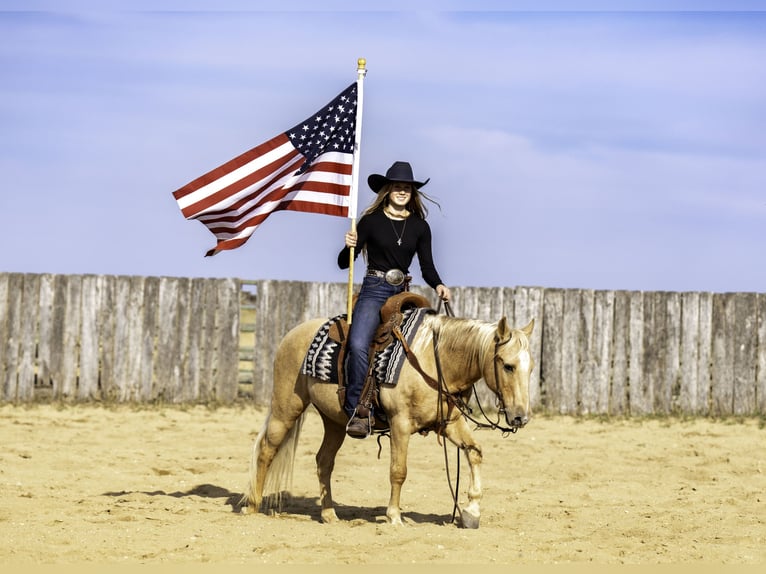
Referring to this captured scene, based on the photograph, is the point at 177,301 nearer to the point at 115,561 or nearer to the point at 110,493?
the point at 110,493

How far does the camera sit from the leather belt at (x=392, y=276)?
28.2 ft

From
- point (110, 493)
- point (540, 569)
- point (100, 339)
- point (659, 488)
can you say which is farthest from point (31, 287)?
point (540, 569)

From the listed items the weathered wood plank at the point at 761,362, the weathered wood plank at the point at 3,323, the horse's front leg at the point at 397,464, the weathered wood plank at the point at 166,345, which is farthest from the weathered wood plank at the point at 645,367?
the weathered wood plank at the point at 3,323

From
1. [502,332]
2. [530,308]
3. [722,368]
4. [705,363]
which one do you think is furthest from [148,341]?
[502,332]

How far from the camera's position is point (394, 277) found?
28.3 ft

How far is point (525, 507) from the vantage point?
32.9ft

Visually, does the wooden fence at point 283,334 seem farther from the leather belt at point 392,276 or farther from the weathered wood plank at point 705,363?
the leather belt at point 392,276

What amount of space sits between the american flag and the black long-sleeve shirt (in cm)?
77

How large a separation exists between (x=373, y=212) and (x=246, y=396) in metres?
9.15

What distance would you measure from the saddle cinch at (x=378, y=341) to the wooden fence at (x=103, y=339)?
872 centimetres

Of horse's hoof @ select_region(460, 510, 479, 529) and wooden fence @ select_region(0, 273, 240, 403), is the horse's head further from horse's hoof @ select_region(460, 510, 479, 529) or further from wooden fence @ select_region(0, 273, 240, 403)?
wooden fence @ select_region(0, 273, 240, 403)

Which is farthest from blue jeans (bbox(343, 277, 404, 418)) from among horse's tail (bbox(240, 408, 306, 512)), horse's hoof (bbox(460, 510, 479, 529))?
horse's hoof (bbox(460, 510, 479, 529))

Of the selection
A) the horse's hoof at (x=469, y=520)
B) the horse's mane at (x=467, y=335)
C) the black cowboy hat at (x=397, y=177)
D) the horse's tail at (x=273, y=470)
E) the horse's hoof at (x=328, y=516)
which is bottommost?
the horse's hoof at (x=328, y=516)

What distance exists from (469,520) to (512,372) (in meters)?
1.44
